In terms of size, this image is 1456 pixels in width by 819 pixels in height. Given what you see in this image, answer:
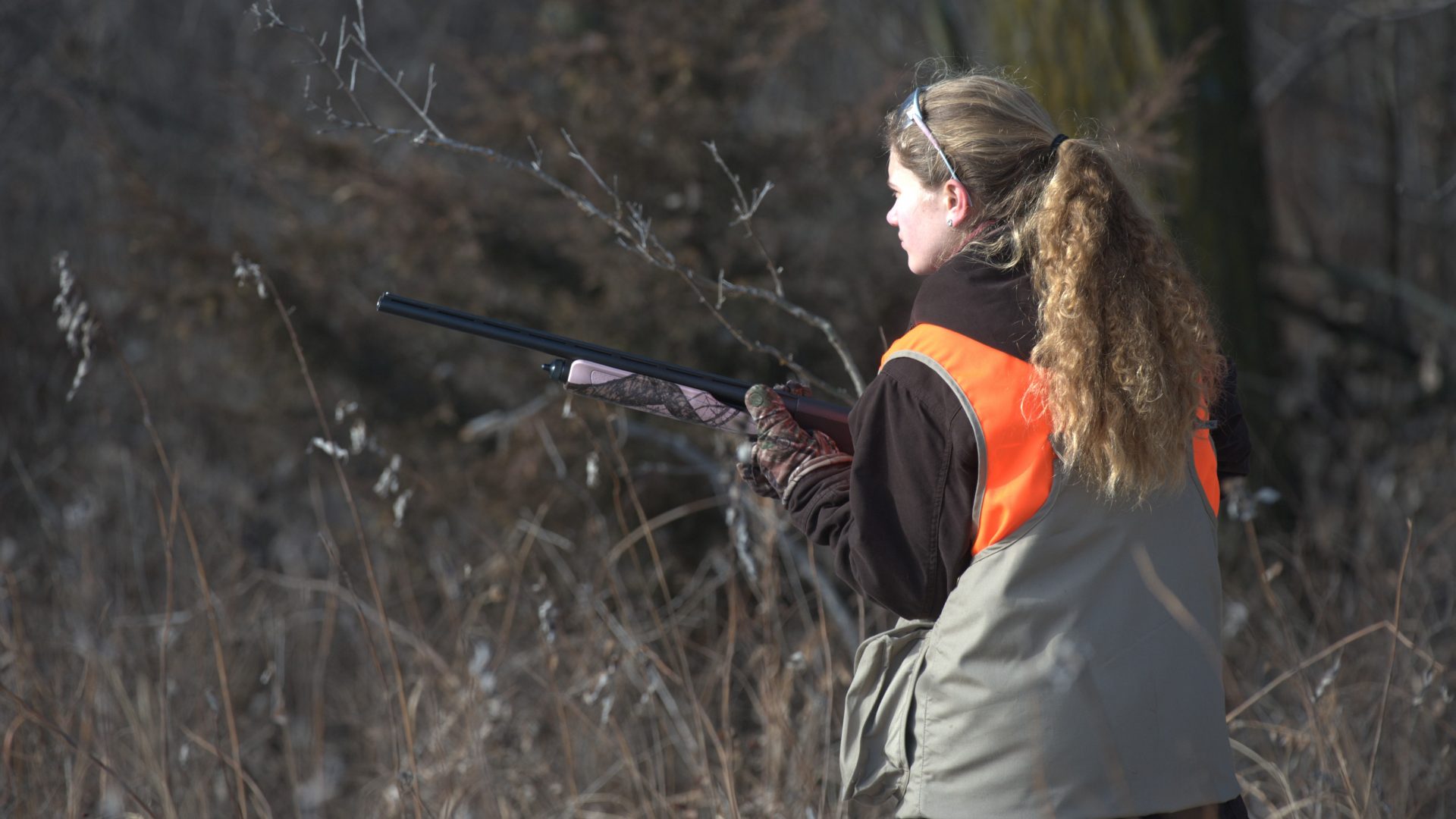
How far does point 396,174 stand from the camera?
4.57 meters

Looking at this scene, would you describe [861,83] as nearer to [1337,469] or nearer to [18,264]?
[1337,469]

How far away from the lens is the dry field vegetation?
9.07ft

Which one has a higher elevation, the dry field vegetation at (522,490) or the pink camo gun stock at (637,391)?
the pink camo gun stock at (637,391)

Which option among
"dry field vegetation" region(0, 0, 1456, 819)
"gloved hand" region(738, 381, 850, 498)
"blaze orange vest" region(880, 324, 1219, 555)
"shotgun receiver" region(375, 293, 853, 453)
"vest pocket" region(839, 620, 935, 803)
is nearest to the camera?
"blaze orange vest" region(880, 324, 1219, 555)

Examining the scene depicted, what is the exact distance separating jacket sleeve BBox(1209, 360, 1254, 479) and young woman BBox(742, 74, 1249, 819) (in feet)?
0.40

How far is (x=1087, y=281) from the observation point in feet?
5.38

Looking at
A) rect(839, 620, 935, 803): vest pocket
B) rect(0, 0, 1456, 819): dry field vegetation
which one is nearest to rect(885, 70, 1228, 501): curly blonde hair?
rect(839, 620, 935, 803): vest pocket

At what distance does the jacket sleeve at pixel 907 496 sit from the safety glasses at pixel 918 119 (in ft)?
1.12

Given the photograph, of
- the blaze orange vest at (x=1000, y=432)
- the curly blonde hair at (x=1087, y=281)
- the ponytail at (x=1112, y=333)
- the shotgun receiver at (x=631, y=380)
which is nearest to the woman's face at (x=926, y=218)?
the curly blonde hair at (x=1087, y=281)

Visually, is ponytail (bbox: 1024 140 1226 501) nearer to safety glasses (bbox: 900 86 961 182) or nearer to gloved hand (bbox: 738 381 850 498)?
safety glasses (bbox: 900 86 961 182)

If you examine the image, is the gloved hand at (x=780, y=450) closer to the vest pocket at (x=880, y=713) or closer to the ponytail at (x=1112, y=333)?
the vest pocket at (x=880, y=713)

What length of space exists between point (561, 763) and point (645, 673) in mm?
1011

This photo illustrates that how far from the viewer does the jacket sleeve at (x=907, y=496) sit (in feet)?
5.24

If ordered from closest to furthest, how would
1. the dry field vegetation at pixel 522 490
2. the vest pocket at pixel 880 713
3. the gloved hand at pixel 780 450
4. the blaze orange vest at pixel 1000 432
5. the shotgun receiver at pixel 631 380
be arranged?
1. the blaze orange vest at pixel 1000 432
2. the vest pocket at pixel 880 713
3. the gloved hand at pixel 780 450
4. the shotgun receiver at pixel 631 380
5. the dry field vegetation at pixel 522 490
